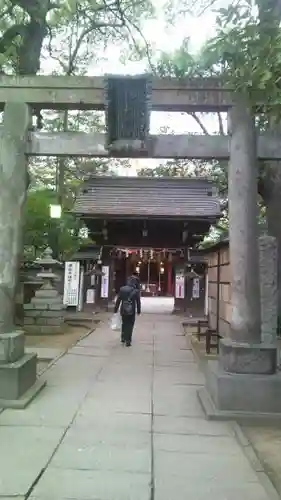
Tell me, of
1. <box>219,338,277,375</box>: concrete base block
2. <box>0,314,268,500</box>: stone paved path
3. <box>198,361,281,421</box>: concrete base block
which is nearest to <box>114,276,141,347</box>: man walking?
<box>0,314,268,500</box>: stone paved path

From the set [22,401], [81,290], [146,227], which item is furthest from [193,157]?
[81,290]

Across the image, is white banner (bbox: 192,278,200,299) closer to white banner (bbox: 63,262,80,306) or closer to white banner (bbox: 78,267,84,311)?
white banner (bbox: 78,267,84,311)

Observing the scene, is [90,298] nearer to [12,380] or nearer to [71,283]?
[71,283]

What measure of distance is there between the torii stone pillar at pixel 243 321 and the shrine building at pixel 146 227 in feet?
50.9

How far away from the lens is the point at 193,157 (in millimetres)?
7527

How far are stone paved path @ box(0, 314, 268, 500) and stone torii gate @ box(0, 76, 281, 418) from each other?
23.3 inches

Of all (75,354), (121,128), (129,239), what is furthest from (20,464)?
(129,239)

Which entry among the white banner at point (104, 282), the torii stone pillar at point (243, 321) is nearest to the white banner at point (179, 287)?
the white banner at point (104, 282)

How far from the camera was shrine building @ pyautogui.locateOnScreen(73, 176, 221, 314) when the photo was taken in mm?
23406

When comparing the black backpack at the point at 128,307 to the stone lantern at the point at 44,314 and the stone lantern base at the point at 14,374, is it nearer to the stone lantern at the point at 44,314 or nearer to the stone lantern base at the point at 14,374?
the stone lantern at the point at 44,314

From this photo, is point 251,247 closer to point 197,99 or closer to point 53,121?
point 197,99

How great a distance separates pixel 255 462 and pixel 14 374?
3447mm

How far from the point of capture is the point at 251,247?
23.1 feet

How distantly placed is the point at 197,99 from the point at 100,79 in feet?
4.87
